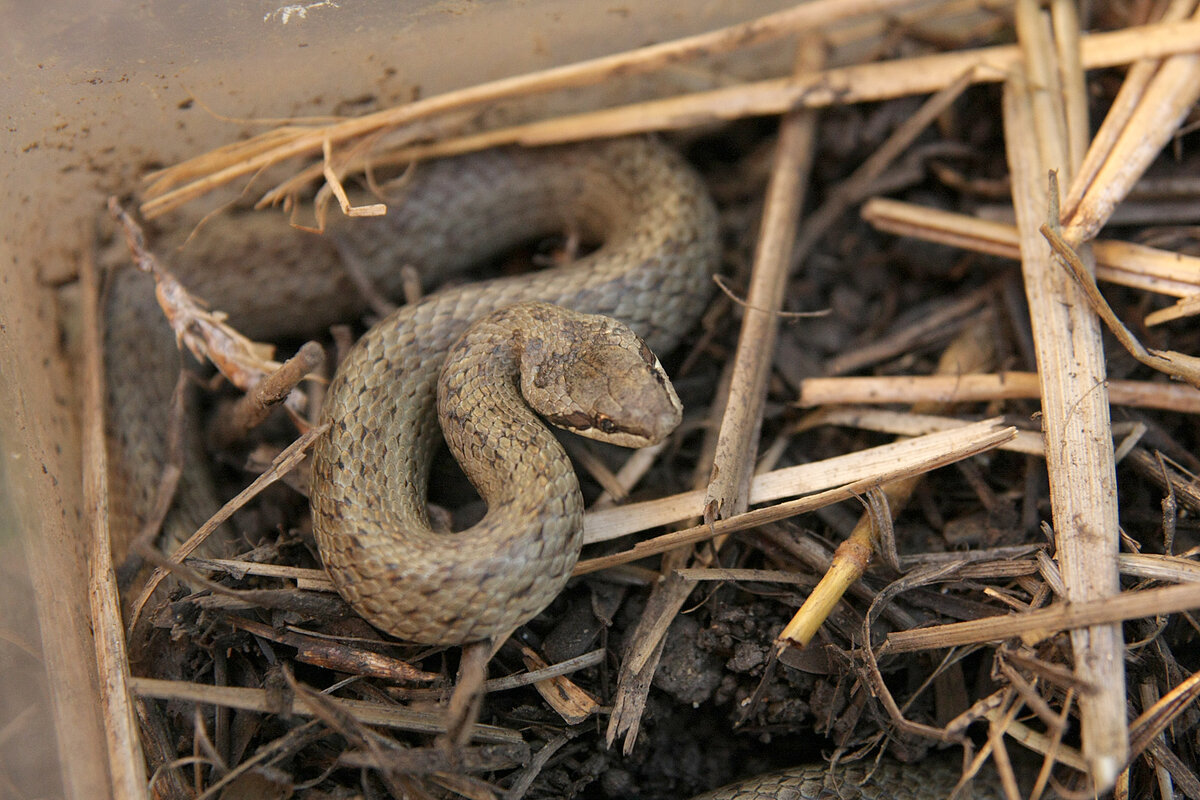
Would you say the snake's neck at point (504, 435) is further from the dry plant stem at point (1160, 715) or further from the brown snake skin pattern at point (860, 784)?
the dry plant stem at point (1160, 715)

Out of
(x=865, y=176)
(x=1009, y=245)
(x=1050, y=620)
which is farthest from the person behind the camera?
(x=865, y=176)

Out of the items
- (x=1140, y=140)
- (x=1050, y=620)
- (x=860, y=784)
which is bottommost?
(x=860, y=784)

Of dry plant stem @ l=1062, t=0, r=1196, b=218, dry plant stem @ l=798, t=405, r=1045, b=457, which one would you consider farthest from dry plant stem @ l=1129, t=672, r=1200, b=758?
dry plant stem @ l=1062, t=0, r=1196, b=218

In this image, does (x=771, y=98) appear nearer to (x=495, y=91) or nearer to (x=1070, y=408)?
(x=495, y=91)

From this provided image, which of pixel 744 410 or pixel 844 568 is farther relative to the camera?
pixel 744 410

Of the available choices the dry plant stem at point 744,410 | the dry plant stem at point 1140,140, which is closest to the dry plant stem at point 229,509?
the dry plant stem at point 744,410

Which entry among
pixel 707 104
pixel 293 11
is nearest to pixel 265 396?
pixel 293 11
